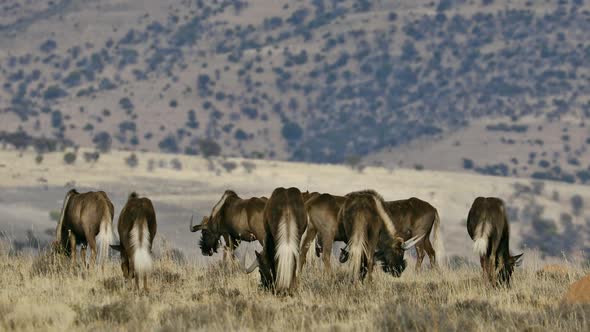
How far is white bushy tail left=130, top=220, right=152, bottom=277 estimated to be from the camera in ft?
48.1

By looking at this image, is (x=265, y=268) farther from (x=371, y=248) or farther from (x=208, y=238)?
(x=208, y=238)

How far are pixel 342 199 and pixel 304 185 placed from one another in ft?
274

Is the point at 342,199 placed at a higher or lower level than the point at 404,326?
higher

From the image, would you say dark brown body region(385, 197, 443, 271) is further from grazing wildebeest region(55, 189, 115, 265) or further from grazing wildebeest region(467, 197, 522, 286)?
grazing wildebeest region(55, 189, 115, 265)

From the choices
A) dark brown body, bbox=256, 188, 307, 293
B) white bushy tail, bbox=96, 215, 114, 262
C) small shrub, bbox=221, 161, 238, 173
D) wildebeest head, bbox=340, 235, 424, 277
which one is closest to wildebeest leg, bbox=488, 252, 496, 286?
wildebeest head, bbox=340, 235, 424, 277

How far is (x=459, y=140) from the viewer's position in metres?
179

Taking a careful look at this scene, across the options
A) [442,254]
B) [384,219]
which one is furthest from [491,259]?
[442,254]

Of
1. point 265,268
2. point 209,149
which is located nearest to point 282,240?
point 265,268

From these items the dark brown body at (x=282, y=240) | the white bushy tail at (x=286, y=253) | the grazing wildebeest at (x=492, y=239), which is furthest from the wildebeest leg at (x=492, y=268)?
the white bushy tail at (x=286, y=253)

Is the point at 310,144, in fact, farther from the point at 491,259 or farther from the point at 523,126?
the point at 491,259

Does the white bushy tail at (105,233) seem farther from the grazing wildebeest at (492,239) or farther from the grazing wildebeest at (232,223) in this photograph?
the grazing wildebeest at (492,239)

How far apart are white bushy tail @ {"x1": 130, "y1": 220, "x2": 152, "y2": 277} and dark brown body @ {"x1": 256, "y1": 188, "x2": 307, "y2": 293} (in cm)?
136

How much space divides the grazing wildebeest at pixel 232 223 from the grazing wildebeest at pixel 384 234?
1120 millimetres

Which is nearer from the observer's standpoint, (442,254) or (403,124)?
(442,254)
